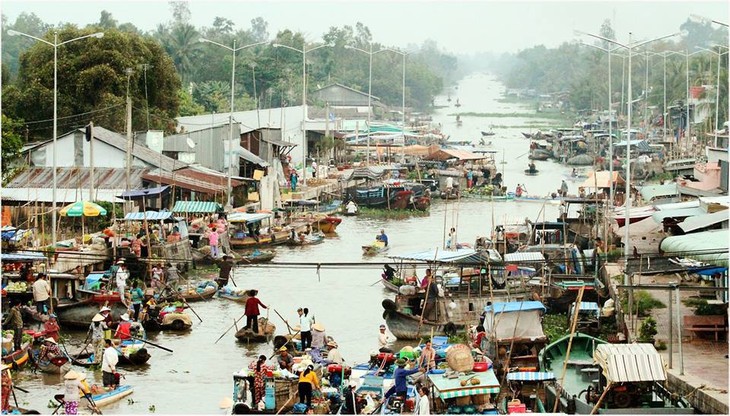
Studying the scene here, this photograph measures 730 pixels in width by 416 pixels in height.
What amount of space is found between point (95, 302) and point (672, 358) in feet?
32.1

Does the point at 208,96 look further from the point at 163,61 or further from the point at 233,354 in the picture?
the point at 233,354

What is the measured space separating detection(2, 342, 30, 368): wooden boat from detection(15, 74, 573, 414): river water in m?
0.17

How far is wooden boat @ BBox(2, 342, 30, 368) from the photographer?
19703 millimetres

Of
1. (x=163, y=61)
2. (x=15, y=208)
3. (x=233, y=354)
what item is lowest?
(x=233, y=354)

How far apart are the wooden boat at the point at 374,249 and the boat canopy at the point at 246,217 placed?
2.63 meters

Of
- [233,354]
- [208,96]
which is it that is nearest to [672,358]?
[233,354]

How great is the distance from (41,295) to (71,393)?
245 inches

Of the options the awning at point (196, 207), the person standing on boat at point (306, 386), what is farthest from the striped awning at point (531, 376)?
the awning at point (196, 207)

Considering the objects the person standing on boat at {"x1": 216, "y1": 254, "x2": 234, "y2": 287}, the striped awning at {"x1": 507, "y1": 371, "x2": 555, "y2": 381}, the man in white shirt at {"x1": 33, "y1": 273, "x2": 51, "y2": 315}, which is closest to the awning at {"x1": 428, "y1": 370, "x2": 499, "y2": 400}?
the striped awning at {"x1": 507, "y1": 371, "x2": 555, "y2": 381}

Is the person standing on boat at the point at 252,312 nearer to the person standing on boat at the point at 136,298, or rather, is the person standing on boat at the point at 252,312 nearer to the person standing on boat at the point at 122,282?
the person standing on boat at the point at 136,298

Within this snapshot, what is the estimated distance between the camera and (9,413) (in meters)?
16.4

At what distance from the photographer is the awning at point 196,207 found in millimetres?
32781

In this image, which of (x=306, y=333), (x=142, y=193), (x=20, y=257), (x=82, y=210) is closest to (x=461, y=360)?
(x=306, y=333)

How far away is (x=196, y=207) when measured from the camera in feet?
108
